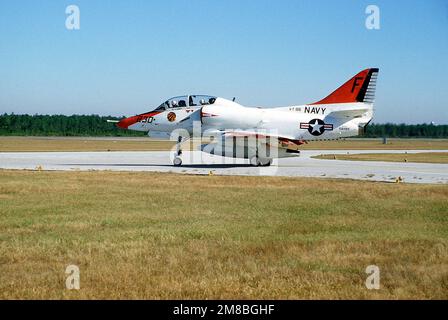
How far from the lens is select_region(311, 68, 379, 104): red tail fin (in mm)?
30406

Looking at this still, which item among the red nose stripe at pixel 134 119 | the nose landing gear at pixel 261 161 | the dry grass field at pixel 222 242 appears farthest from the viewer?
the red nose stripe at pixel 134 119

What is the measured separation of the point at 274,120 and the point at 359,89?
492 cm

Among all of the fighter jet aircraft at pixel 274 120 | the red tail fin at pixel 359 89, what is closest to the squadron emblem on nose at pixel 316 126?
the fighter jet aircraft at pixel 274 120

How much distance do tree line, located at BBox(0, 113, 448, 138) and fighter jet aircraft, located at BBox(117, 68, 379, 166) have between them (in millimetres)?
93536

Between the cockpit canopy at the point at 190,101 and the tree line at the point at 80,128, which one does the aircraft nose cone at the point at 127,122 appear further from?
the tree line at the point at 80,128

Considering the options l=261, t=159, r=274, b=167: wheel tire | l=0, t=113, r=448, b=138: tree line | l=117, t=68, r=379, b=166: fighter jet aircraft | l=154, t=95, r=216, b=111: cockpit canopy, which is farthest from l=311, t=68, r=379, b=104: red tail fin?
l=0, t=113, r=448, b=138: tree line

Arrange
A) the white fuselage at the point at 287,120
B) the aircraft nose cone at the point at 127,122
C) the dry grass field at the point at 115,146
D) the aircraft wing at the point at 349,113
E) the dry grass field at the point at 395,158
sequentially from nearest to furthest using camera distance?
1. the aircraft wing at the point at 349,113
2. the white fuselage at the point at 287,120
3. the aircraft nose cone at the point at 127,122
4. the dry grass field at the point at 395,158
5. the dry grass field at the point at 115,146

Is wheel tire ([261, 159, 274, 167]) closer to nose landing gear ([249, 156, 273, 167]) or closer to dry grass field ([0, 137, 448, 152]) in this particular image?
nose landing gear ([249, 156, 273, 167])

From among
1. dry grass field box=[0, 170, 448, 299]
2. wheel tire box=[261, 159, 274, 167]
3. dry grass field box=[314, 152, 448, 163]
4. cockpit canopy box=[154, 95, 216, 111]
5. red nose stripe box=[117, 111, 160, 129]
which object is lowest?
dry grass field box=[314, 152, 448, 163]

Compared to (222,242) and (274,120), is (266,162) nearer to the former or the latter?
(274,120)

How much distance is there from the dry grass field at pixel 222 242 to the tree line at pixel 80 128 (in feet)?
352

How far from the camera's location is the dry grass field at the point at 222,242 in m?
7.64
